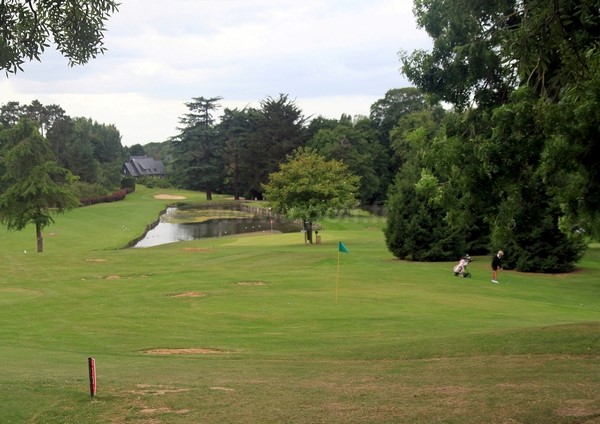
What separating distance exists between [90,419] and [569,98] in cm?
925

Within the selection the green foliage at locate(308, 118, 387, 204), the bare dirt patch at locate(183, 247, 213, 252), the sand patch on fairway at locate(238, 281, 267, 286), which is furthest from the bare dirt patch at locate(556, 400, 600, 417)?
the green foliage at locate(308, 118, 387, 204)

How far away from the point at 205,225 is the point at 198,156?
4377cm

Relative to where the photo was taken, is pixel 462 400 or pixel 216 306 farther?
pixel 216 306

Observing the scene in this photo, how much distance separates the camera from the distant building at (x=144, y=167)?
181050 millimetres

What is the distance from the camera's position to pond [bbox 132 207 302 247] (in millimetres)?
70000

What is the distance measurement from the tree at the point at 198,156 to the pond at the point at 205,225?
63.9 feet

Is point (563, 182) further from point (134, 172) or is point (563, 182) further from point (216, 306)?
point (134, 172)

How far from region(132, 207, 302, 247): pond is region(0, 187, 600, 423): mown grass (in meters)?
31.0

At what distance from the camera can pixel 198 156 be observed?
124 m

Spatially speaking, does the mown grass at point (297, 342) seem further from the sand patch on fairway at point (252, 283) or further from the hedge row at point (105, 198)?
the hedge row at point (105, 198)

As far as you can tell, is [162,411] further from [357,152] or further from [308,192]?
[357,152]

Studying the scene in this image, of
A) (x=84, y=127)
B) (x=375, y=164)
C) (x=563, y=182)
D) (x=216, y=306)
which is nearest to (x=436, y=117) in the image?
(x=375, y=164)

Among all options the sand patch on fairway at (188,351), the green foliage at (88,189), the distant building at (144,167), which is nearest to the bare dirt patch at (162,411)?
the sand patch on fairway at (188,351)

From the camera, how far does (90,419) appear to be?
30.6 feet
